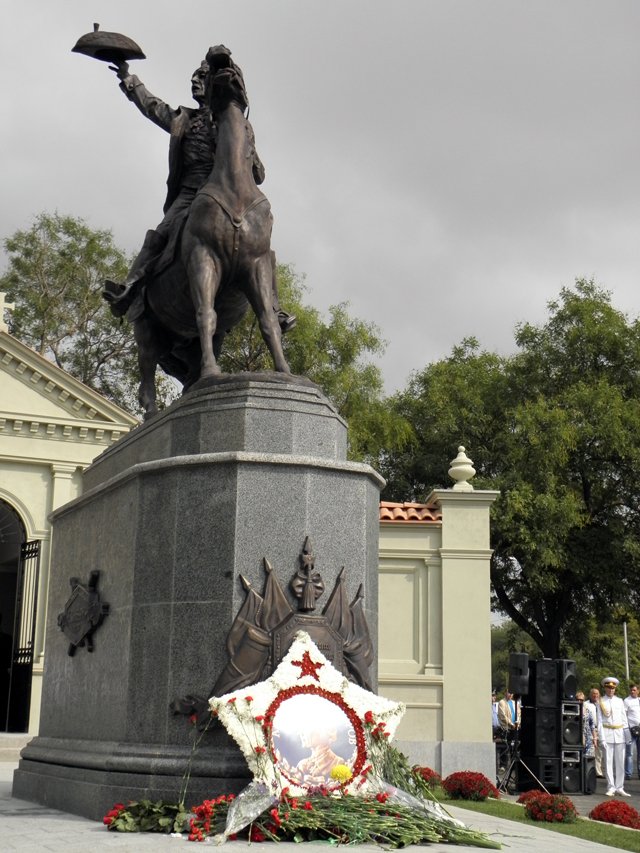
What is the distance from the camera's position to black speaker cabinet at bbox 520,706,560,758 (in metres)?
17.1

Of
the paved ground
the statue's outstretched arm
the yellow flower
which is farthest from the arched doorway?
the yellow flower

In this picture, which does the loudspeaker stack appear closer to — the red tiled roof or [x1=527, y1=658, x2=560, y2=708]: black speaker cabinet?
[x1=527, y1=658, x2=560, y2=708]: black speaker cabinet

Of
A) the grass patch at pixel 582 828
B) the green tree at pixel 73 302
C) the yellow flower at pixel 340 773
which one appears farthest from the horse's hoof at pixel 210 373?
the green tree at pixel 73 302

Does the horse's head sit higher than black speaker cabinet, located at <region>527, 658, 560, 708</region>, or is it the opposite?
the horse's head

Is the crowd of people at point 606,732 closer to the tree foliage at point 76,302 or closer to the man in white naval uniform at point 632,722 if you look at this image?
the man in white naval uniform at point 632,722

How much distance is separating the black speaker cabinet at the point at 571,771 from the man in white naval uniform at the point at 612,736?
133 centimetres

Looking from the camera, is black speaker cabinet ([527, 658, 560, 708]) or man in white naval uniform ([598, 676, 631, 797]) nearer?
black speaker cabinet ([527, 658, 560, 708])

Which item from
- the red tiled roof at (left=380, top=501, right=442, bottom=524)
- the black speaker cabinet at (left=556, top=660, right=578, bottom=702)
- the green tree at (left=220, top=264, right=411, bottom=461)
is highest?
the green tree at (left=220, top=264, right=411, bottom=461)

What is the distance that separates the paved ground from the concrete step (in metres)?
10.3

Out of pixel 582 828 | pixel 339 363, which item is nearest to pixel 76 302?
pixel 339 363

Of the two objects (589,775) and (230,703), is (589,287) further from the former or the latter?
(230,703)

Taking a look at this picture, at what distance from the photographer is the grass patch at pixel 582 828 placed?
9.55m

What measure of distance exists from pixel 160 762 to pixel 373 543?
6.96 ft

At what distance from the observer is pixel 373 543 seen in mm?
7797
